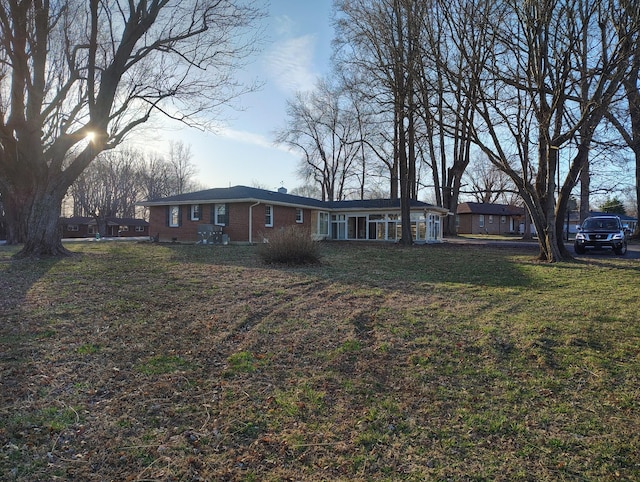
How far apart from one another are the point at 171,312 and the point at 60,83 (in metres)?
18.1

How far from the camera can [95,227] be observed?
54.9 m

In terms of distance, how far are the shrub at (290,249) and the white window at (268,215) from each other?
11.4 meters

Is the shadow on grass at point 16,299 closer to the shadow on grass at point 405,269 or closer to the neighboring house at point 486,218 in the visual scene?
the shadow on grass at point 405,269

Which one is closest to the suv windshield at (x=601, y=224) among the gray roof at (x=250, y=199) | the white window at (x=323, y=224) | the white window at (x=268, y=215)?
the gray roof at (x=250, y=199)

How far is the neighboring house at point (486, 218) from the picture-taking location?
52.8m

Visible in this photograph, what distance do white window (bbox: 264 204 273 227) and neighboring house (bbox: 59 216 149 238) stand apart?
35762 millimetres

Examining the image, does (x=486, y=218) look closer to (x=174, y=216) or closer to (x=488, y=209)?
(x=488, y=209)

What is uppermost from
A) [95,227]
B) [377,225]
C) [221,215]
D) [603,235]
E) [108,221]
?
[108,221]

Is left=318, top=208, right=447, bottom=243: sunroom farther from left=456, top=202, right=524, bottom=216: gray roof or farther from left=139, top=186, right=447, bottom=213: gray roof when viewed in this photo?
left=456, top=202, right=524, bottom=216: gray roof

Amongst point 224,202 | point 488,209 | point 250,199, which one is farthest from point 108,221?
point 488,209

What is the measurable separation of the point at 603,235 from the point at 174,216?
22.5m

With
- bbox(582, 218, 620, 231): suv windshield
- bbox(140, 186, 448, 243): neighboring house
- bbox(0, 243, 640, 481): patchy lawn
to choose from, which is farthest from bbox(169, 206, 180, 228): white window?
bbox(582, 218, 620, 231): suv windshield

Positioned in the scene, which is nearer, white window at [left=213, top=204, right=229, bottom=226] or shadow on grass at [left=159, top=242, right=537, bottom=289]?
shadow on grass at [left=159, top=242, right=537, bottom=289]

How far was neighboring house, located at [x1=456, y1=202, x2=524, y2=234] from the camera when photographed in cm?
5281
